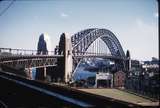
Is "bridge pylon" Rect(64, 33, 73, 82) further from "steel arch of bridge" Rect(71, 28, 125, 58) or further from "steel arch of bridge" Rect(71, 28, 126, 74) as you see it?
"steel arch of bridge" Rect(71, 28, 125, 58)

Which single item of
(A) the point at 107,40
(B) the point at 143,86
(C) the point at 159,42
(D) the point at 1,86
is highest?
(A) the point at 107,40

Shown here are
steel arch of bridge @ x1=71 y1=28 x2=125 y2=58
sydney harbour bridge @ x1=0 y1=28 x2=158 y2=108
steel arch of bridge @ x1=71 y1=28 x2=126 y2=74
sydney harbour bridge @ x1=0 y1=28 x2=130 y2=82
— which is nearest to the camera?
sydney harbour bridge @ x1=0 y1=28 x2=158 y2=108

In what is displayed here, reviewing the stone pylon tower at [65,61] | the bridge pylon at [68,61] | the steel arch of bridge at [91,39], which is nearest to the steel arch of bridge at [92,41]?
the steel arch of bridge at [91,39]

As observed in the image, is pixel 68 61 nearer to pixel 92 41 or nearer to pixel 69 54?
pixel 69 54

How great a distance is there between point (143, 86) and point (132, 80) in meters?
8.38

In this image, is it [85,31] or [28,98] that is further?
[85,31]

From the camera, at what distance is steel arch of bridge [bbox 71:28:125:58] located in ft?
316

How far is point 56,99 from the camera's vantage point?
301 inches

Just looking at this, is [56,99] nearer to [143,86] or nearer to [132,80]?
[143,86]

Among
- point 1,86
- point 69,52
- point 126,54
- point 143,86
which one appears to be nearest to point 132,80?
point 143,86

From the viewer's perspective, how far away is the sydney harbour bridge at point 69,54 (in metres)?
53.0

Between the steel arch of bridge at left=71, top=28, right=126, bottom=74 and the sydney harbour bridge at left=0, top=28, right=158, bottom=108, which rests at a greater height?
Result: the steel arch of bridge at left=71, top=28, right=126, bottom=74

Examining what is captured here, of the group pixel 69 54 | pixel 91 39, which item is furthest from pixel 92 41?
pixel 69 54

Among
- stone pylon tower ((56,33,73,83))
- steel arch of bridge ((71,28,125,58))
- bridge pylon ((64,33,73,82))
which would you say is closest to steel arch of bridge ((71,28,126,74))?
steel arch of bridge ((71,28,125,58))
